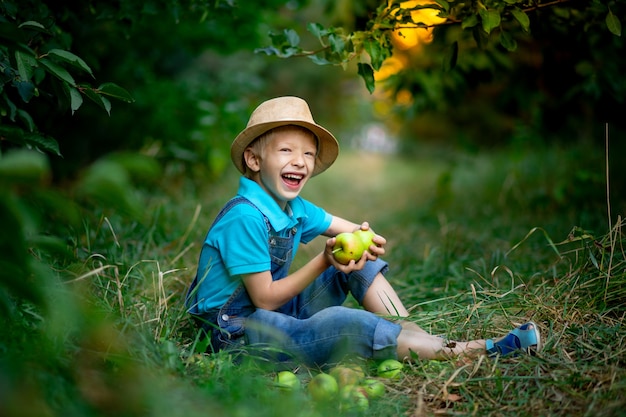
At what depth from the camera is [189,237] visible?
353 cm

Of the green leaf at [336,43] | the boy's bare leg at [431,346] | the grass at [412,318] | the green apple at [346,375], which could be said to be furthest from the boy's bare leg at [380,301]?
the green leaf at [336,43]

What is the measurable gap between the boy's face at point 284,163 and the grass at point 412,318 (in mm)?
599

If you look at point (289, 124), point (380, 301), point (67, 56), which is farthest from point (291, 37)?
point (380, 301)

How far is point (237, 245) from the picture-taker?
Answer: 86.3 inches

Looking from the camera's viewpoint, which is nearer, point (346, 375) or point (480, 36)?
point (346, 375)

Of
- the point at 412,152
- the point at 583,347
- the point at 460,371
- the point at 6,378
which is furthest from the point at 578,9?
the point at 412,152

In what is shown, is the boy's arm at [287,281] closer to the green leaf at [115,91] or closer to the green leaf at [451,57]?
the green leaf at [115,91]

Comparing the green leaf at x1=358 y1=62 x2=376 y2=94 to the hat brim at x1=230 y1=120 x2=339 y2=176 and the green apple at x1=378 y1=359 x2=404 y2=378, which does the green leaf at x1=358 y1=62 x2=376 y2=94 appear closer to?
the hat brim at x1=230 y1=120 x2=339 y2=176

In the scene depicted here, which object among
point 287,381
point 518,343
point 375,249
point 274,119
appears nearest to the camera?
point 287,381

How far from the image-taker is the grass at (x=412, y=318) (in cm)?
158

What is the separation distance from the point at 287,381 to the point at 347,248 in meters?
0.50

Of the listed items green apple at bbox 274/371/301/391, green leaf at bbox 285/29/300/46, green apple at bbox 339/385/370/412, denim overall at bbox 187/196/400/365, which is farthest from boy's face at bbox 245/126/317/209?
A: green apple at bbox 339/385/370/412

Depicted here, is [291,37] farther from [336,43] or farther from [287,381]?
[287,381]

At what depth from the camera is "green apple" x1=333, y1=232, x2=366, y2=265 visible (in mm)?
2102
